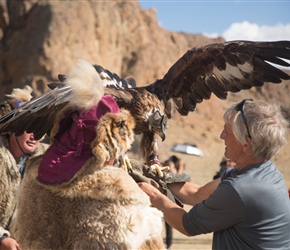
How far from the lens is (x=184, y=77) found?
5570mm

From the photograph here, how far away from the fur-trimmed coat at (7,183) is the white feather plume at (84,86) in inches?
42.0

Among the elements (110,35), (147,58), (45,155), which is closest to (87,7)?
(110,35)

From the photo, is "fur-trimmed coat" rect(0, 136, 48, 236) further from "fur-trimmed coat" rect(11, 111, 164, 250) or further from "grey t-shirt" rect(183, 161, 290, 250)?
"grey t-shirt" rect(183, 161, 290, 250)

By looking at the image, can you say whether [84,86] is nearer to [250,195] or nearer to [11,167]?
[250,195]

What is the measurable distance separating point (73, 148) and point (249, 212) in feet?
2.55

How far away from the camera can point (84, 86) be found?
2.29 meters

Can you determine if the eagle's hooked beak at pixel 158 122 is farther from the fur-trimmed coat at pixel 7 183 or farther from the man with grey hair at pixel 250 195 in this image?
the man with grey hair at pixel 250 195

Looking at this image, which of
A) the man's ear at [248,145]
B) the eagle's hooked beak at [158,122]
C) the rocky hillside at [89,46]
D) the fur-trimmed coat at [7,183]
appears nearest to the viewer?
the man's ear at [248,145]

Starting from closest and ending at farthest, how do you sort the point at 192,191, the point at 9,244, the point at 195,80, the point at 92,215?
the point at 92,215 < the point at 9,244 < the point at 192,191 < the point at 195,80

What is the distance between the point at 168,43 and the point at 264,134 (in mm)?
31089

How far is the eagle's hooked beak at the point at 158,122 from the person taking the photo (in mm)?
4824

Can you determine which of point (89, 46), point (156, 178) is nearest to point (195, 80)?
point (156, 178)

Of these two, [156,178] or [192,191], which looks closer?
[156,178]

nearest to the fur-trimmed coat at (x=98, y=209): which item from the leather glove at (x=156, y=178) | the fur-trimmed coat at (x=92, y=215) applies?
the fur-trimmed coat at (x=92, y=215)
